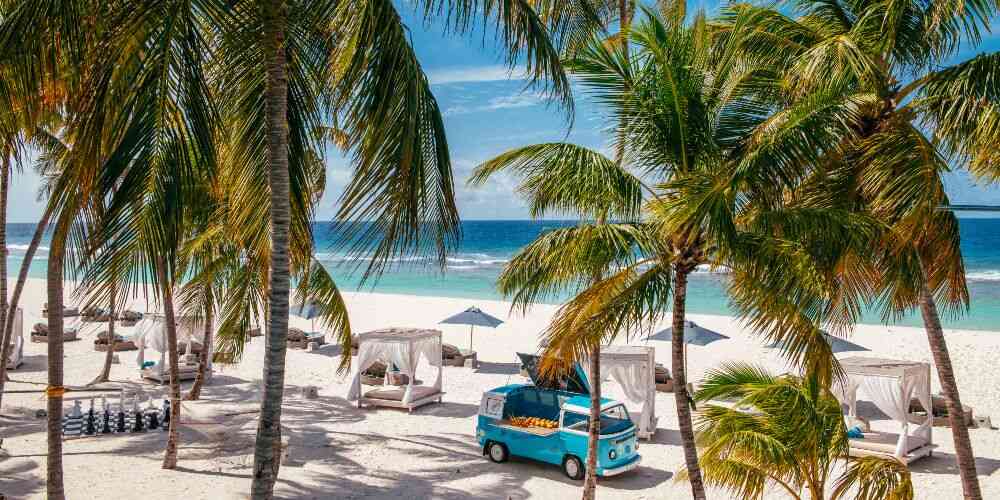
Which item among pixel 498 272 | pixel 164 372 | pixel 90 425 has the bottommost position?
pixel 90 425

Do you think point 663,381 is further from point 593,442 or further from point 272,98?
point 272,98

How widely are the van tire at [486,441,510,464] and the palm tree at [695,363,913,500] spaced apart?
589 centimetres

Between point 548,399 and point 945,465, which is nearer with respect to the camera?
point 945,465

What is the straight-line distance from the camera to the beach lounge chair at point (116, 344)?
71.3 ft

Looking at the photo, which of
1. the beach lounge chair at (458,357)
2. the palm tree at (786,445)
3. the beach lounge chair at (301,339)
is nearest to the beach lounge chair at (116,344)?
the beach lounge chair at (301,339)

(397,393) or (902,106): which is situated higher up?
(902,106)

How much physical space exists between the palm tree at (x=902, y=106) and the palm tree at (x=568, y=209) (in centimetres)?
178

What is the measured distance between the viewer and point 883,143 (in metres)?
6.66

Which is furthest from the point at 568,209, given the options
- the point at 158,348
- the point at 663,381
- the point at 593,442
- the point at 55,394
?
the point at 158,348

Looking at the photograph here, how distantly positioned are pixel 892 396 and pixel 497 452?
696 cm

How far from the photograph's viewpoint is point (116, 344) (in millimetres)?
21938

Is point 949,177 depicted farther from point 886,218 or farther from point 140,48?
point 140,48

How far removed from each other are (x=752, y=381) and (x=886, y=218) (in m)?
2.07

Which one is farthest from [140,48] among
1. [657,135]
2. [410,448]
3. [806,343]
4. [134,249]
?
[410,448]
